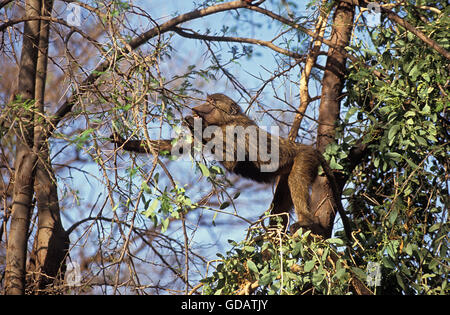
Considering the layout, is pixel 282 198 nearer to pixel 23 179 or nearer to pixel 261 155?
pixel 261 155

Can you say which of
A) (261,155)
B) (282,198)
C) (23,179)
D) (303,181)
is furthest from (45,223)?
(303,181)

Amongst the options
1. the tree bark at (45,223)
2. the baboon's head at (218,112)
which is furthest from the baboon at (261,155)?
the tree bark at (45,223)

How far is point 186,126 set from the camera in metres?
3.16

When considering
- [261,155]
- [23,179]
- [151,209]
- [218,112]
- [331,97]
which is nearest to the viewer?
[151,209]

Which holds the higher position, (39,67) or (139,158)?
(39,67)

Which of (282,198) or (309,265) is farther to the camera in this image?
(282,198)

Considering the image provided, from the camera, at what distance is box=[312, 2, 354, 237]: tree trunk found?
3.88m

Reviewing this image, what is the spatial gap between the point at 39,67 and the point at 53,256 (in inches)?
57.4

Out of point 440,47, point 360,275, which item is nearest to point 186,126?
point 360,275

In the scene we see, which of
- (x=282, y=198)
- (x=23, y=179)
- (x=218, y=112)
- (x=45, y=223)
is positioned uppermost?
(x=218, y=112)

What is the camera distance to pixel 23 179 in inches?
141

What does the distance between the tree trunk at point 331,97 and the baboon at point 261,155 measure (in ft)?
0.23

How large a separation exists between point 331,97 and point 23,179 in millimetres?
2257
